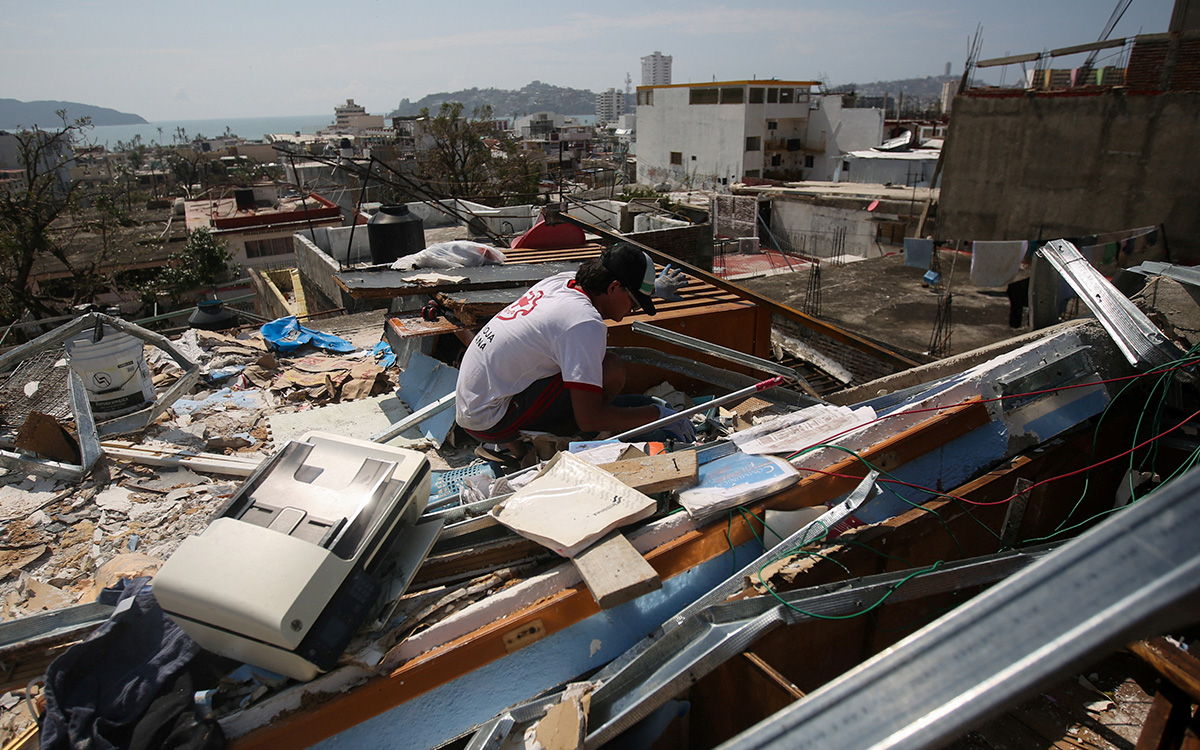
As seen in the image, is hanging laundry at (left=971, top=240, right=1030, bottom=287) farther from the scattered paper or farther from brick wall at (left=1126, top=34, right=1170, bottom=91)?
the scattered paper

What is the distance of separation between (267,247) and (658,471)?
29873 millimetres

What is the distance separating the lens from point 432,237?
1448 cm

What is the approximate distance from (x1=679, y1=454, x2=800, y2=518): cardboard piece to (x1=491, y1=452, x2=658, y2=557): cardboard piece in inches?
8.6

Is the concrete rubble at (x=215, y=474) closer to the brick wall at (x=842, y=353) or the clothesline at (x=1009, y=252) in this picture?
the brick wall at (x=842, y=353)

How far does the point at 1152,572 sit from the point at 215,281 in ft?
92.7

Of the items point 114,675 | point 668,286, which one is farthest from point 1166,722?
point 668,286

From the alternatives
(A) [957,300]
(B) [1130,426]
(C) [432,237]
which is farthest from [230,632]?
(A) [957,300]

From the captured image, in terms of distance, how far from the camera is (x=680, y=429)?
3.92m

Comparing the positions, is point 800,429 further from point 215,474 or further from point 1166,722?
point 215,474

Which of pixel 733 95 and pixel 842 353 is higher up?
pixel 733 95

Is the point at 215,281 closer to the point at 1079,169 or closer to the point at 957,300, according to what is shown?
the point at 957,300

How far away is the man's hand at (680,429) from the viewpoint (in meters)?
3.88

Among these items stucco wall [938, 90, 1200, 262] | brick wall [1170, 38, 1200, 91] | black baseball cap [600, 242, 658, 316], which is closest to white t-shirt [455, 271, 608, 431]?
black baseball cap [600, 242, 658, 316]

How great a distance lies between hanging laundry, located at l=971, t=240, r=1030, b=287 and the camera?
37.7ft
